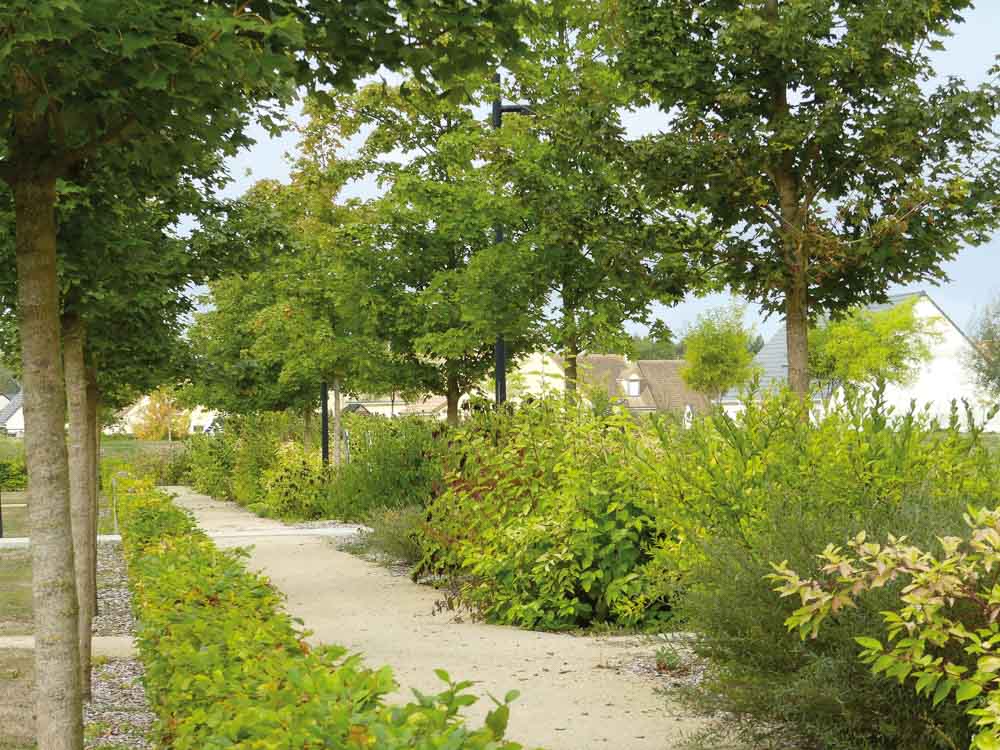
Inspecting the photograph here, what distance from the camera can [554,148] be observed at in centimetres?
1404

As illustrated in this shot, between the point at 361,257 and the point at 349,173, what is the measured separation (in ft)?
9.27

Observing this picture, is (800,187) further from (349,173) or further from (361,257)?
(349,173)

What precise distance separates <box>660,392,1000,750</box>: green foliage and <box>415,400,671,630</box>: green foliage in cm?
126

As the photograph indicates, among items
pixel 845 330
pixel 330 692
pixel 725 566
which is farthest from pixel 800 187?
pixel 845 330

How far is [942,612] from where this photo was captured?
4.28 meters

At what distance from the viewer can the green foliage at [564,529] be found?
8.66m

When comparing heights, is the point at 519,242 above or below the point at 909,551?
above

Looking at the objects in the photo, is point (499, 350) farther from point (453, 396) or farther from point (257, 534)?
point (257, 534)

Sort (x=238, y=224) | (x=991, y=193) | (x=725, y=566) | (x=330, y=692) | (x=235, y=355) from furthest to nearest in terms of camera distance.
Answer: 1. (x=235, y=355)
2. (x=991, y=193)
3. (x=238, y=224)
4. (x=725, y=566)
5. (x=330, y=692)

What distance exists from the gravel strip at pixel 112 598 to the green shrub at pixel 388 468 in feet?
11.6

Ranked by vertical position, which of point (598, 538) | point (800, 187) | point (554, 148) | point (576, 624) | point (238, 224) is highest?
Result: point (554, 148)

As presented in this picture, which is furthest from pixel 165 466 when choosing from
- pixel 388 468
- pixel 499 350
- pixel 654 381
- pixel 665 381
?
pixel 665 381

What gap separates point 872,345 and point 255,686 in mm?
41828

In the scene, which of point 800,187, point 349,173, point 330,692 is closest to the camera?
point 330,692
